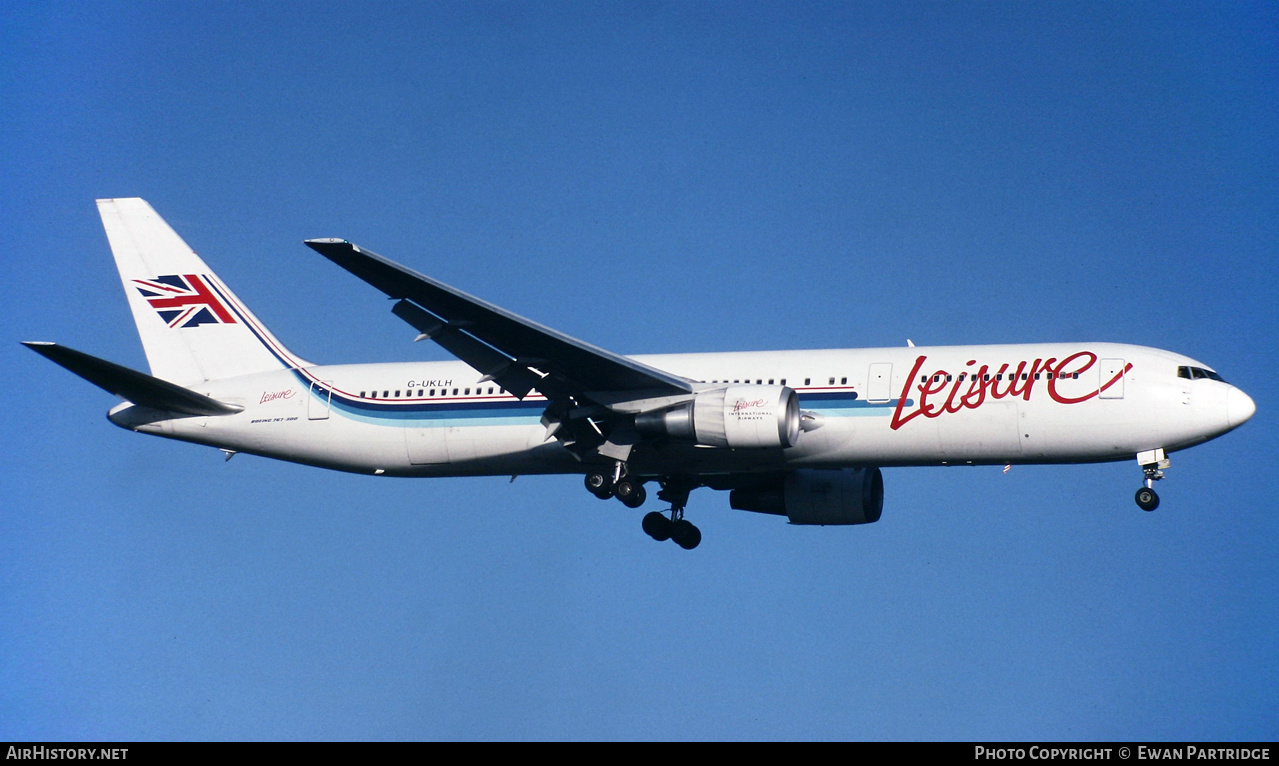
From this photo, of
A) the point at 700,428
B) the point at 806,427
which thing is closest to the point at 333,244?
the point at 700,428

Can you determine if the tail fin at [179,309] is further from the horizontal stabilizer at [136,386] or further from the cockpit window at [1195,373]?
the cockpit window at [1195,373]

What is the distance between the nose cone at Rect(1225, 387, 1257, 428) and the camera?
35781 millimetres

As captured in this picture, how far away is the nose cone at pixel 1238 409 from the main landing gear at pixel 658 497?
49.8 ft

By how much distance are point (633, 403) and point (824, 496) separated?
774 centimetres

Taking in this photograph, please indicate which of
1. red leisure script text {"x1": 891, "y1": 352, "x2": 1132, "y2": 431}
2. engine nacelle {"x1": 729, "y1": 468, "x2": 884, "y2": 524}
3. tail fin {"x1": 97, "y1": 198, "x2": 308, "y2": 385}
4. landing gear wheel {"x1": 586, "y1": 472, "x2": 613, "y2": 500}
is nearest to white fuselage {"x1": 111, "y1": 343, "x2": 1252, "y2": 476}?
red leisure script text {"x1": 891, "y1": 352, "x2": 1132, "y2": 431}

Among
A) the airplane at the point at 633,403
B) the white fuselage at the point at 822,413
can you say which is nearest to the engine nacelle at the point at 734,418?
the airplane at the point at 633,403

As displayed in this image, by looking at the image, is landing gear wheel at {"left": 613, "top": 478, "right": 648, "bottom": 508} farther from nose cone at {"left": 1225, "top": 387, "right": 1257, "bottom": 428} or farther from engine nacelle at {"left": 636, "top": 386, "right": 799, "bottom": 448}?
nose cone at {"left": 1225, "top": 387, "right": 1257, "bottom": 428}

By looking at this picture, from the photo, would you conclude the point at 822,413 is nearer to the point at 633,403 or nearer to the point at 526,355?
the point at 633,403

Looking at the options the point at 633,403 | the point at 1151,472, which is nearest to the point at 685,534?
the point at 633,403

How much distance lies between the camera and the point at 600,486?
39781 mm

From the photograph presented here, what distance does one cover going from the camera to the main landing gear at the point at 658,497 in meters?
39.8
